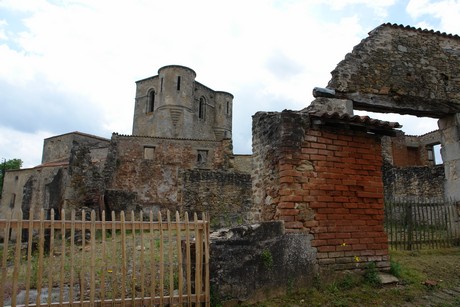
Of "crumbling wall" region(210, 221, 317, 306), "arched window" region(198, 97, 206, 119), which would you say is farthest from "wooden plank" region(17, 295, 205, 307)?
"arched window" region(198, 97, 206, 119)

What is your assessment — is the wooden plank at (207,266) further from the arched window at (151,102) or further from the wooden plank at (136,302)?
the arched window at (151,102)

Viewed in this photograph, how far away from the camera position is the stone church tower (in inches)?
1652

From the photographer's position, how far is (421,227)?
984cm

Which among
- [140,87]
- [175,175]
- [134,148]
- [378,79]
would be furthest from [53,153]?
[378,79]

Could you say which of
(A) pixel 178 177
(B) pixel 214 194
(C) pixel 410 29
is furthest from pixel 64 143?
(C) pixel 410 29

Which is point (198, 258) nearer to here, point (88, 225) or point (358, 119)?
point (88, 225)

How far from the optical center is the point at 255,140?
6781 mm

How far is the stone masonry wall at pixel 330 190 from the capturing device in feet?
18.2

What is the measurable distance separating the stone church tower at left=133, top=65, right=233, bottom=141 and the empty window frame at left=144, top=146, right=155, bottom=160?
17.5 meters

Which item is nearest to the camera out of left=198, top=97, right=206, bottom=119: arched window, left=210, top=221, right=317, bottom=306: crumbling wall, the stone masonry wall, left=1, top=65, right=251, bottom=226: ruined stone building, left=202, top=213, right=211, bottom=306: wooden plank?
left=202, top=213, right=211, bottom=306: wooden plank

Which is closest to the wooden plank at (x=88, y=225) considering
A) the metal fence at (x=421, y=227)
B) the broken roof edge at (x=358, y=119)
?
the broken roof edge at (x=358, y=119)

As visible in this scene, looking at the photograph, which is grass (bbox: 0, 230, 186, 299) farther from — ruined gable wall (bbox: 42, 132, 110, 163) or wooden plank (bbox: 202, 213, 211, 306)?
ruined gable wall (bbox: 42, 132, 110, 163)

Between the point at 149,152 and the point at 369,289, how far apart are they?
2042 centimetres

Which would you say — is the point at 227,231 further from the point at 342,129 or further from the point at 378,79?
the point at 378,79
